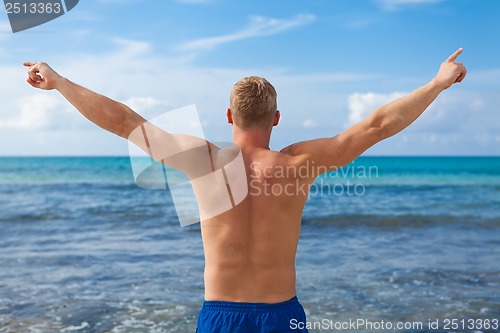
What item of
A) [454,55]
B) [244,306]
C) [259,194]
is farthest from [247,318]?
[454,55]

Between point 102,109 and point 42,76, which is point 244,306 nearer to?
point 102,109

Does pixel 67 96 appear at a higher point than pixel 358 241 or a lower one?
higher

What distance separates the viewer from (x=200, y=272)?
26.0 feet

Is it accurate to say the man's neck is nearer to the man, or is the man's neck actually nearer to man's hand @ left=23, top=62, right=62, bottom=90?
the man

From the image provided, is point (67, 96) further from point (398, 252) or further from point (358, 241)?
point (358, 241)

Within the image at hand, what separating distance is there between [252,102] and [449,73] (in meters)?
0.95

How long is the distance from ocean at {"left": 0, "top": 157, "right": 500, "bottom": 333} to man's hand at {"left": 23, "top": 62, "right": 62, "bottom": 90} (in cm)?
368

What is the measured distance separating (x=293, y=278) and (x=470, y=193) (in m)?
22.7

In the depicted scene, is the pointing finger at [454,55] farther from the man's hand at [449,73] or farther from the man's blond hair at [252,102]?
the man's blond hair at [252,102]

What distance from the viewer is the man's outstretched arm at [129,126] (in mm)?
2418

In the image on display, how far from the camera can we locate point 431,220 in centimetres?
1437

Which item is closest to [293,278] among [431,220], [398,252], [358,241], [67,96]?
[67,96]

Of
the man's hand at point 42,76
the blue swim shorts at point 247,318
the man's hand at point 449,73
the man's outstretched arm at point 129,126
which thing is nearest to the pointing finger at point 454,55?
the man's hand at point 449,73

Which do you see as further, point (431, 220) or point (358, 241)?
point (431, 220)
